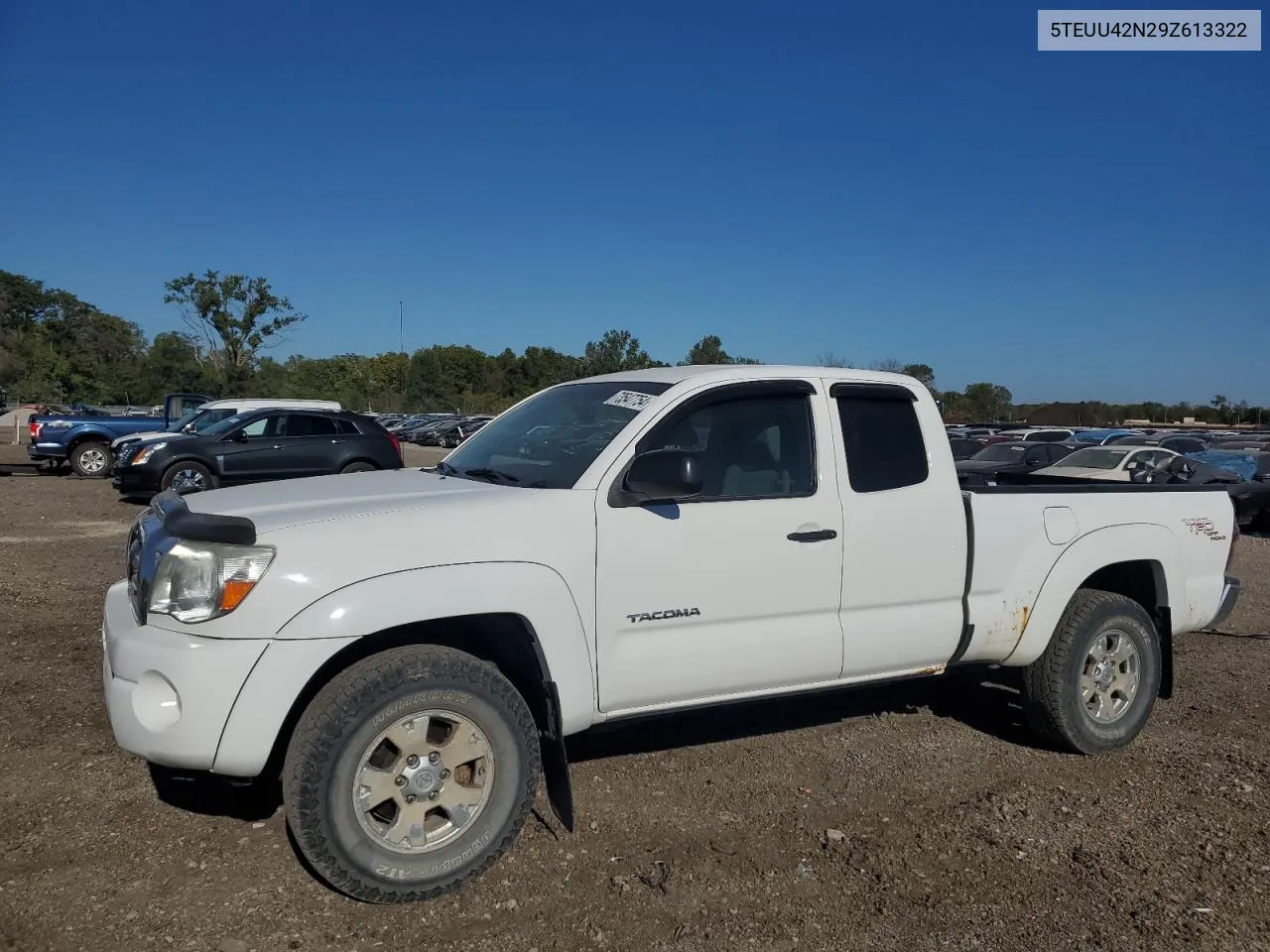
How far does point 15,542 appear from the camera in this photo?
10469 millimetres

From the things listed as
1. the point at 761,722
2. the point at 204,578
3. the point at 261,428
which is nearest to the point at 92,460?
the point at 261,428

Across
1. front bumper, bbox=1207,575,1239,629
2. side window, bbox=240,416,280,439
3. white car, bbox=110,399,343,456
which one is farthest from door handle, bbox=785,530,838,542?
white car, bbox=110,399,343,456

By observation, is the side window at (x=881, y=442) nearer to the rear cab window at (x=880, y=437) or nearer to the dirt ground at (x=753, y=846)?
the rear cab window at (x=880, y=437)

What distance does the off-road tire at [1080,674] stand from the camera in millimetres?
4652

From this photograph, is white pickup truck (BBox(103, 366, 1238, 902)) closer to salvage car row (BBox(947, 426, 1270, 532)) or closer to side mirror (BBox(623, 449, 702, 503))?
side mirror (BBox(623, 449, 702, 503))

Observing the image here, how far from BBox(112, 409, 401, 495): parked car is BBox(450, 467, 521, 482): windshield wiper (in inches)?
415

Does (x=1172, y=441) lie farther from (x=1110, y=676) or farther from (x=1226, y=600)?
(x=1110, y=676)

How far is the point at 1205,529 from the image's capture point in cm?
507

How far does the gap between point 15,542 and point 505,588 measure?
31.2ft

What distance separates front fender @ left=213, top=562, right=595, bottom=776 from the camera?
3020 millimetres

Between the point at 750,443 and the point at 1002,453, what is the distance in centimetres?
2179

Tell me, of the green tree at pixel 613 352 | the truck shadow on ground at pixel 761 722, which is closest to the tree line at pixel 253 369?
the green tree at pixel 613 352

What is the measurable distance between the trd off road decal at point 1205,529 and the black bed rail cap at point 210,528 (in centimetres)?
451

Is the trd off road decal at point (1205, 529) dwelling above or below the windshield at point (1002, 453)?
above
